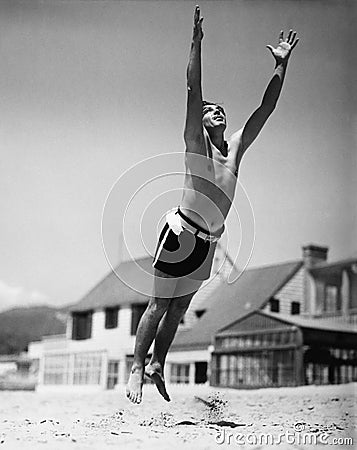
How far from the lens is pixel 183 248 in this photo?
379cm

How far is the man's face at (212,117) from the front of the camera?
12.5ft

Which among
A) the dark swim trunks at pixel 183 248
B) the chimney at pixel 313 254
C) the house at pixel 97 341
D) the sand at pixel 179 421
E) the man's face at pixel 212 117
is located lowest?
the sand at pixel 179 421

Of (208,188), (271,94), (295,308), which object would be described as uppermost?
(271,94)

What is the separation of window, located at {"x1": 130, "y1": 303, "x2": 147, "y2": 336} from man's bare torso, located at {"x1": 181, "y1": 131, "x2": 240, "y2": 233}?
1.32m

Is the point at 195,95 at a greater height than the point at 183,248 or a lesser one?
greater

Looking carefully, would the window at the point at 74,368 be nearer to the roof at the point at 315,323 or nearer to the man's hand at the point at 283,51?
the roof at the point at 315,323

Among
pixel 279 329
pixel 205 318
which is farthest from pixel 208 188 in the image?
pixel 279 329

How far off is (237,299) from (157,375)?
1692 millimetres

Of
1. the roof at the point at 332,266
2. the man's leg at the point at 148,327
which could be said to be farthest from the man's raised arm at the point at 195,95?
the roof at the point at 332,266

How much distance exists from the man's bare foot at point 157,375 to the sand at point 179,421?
0.16 m

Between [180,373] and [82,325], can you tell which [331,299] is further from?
[82,325]

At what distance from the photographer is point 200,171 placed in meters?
3.80

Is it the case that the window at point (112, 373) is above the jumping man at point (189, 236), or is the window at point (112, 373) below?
below

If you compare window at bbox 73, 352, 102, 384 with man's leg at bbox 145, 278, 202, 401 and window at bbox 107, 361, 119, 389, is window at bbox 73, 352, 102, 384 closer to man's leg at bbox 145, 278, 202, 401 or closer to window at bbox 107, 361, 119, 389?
window at bbox 107, 361, 119, 389
